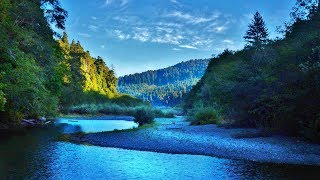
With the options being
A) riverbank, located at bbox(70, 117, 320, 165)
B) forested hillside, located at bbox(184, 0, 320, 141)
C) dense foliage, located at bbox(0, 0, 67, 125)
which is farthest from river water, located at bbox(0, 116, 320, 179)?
forested hillside, located at bbox(184, 0, 320, 141)

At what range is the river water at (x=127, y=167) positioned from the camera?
50.0 feet

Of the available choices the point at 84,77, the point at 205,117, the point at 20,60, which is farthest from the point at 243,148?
the point at 84,77

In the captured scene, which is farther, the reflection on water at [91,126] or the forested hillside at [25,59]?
the reflection on water at [91,126]

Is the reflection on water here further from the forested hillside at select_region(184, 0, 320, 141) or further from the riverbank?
the forested hillside at select_region(184, 0, 320, 141)

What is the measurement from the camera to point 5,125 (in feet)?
127

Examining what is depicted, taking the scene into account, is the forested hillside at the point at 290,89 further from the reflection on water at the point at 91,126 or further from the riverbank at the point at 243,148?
the reflection on water at the point at 91,126

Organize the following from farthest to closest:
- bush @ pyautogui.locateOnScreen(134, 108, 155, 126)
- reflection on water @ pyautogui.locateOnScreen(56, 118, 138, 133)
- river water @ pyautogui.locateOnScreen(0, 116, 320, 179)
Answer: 1. bush @ pyautogui.locateOnScreen(134, 108, 155, 126)
2. reflection on water @ pyautogui.locateOnScreen(56, 118, 138, 133)
3. river water @ pyautogui.locateOnScreen(0, 116, 320, 179)

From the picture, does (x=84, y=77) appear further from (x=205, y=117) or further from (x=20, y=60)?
(x=20, y=60)

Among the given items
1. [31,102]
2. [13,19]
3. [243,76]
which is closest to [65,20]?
[13,19]

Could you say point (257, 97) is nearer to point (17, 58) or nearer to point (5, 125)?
point (17, 58)

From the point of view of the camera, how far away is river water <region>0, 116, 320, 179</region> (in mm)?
15250

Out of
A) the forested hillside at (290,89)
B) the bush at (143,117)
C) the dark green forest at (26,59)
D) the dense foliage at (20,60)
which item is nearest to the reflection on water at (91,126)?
the bush at (143,117)

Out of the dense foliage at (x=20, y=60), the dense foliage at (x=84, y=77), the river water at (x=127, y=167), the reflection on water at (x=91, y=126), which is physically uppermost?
the dense foliage at (x=84, y=77)

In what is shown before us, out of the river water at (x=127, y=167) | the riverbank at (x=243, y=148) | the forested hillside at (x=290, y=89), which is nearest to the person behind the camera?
the river water at (x=127, y=167)
